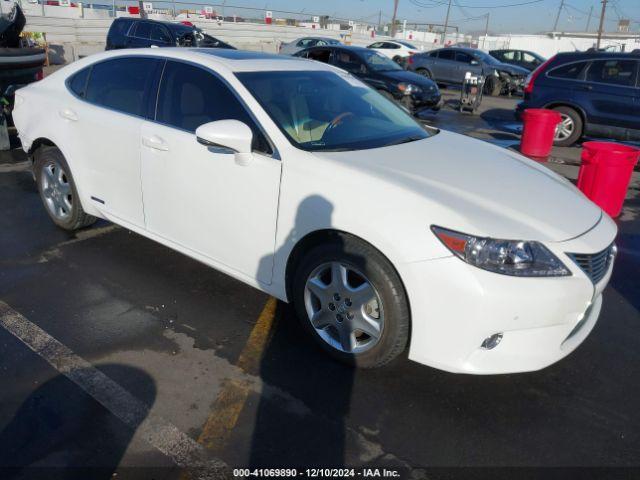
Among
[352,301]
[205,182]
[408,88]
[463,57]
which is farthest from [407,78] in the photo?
[352,301]

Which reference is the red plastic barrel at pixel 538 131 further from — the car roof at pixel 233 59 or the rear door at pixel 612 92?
the car roof at pixel 233 59

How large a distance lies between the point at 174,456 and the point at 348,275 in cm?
124

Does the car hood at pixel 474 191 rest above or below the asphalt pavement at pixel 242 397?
above

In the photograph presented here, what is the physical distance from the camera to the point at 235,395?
2820 mm

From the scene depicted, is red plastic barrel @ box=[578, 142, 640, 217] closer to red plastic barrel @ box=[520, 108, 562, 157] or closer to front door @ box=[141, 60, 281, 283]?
red plastic barrel @ box=[520, 108, 562, 157]

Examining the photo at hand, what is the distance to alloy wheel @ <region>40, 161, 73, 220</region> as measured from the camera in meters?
4.62

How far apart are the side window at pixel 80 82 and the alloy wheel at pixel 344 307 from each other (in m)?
2.72

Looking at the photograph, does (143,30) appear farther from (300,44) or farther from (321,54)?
(300,44)

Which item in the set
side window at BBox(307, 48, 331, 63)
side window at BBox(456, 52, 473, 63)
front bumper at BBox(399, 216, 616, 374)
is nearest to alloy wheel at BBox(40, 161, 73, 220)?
front bumper at BBox(399, 216, 616, 374)

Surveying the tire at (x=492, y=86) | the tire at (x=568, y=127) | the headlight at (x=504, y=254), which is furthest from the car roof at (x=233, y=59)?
the tire at (x=492, y=86)

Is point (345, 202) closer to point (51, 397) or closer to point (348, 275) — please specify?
point (348, 275)

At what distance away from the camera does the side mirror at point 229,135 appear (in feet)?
9.93

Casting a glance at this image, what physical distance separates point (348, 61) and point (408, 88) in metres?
2.01

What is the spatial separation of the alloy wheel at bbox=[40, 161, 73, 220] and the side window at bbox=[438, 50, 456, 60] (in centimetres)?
1736
